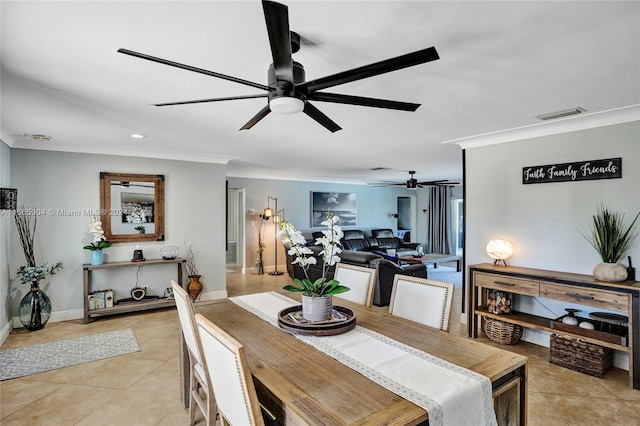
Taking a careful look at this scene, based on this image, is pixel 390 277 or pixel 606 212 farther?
pixel 390 277

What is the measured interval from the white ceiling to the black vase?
190 centimetres

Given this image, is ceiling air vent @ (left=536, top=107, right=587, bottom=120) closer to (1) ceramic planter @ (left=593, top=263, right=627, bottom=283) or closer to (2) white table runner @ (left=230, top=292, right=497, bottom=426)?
(1) ceramic planter @ (left=593, top=263, right=627, bottom=283)

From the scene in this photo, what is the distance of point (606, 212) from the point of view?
3.26 metres

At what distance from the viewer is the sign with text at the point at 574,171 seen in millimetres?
3252

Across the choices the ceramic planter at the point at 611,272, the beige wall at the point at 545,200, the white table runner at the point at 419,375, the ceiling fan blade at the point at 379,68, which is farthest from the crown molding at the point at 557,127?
the white table runner at the point at 419,375

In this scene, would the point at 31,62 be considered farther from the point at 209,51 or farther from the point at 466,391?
the point at 466,391

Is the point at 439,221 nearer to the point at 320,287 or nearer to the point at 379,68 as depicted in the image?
the point at 320,287

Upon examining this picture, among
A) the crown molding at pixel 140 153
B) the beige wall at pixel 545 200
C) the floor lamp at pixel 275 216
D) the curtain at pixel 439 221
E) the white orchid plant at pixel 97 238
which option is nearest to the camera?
the beige wall at pixel 545 200

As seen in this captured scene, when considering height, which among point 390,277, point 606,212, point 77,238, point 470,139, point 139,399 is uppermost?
point 470,139

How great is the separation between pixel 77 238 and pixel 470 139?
5.26 m

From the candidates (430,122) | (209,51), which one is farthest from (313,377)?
(430,122)

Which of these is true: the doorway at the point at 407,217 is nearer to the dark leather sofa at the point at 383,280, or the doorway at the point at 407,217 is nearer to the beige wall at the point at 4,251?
the dark leather sofa at the point at 383,280

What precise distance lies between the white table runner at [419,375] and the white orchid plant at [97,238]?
3.98 m

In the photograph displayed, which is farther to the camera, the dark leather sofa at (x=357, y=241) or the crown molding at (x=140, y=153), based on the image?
the dark leather sofa at (x=357, y=241)
